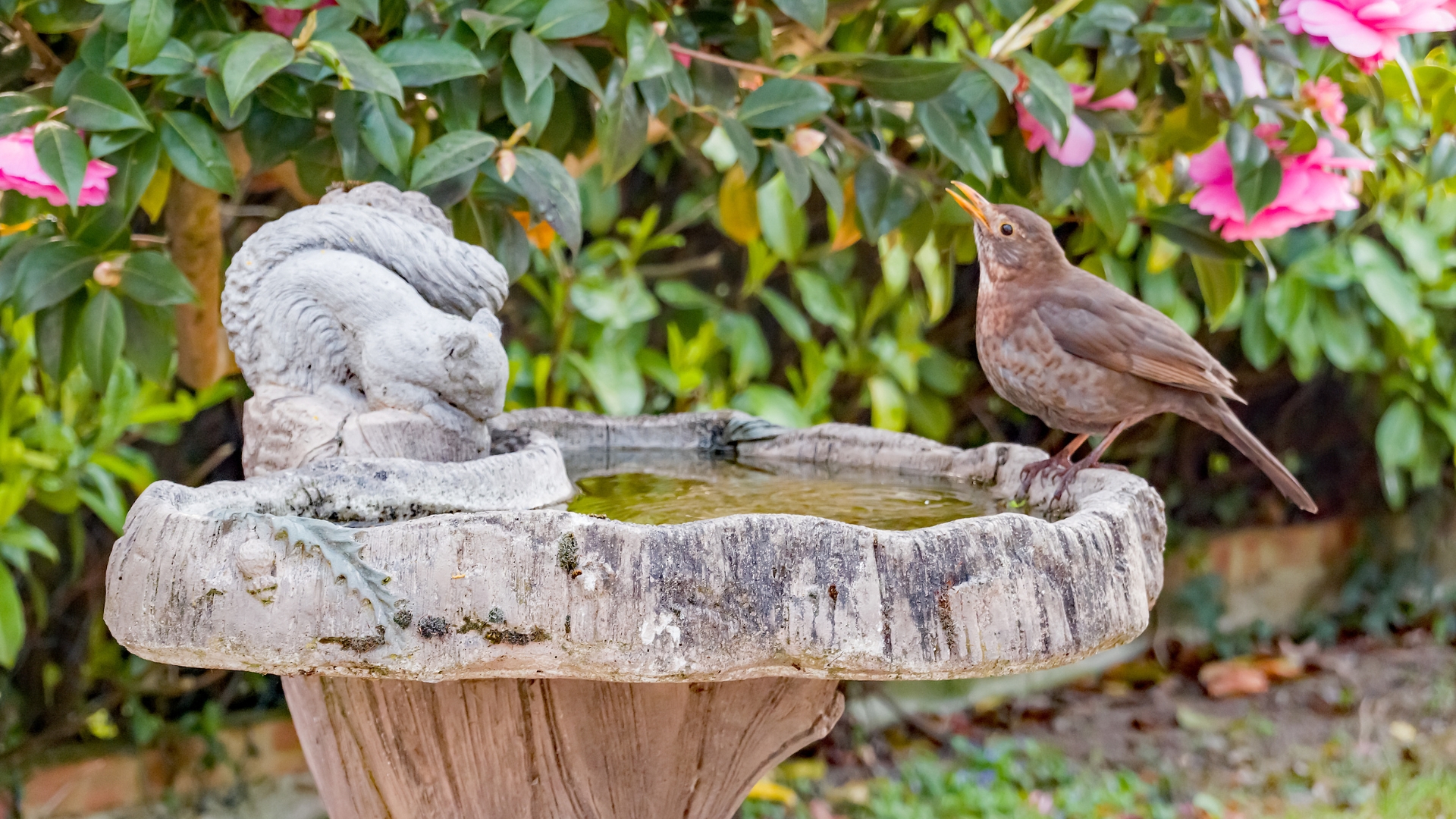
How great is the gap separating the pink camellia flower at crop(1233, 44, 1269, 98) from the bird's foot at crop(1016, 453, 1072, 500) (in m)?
0.73

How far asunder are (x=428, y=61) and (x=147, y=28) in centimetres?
35

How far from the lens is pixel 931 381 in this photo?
3.47 metres

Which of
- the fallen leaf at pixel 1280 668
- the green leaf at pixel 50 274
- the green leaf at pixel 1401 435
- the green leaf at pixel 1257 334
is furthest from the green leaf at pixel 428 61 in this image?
the fallen leaf at pixel 1280 668

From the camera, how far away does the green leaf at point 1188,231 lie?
7.16ft

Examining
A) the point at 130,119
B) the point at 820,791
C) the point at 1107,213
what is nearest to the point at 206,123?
the point at 130,119

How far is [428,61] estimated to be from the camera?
67.9 inches

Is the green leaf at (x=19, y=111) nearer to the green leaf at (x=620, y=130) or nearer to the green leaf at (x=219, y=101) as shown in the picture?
the green leaf at (x=219, y=101)

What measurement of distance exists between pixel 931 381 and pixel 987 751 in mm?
1064

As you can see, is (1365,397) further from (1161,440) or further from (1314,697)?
(1314,697)

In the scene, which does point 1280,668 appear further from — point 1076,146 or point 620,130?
point 620,130

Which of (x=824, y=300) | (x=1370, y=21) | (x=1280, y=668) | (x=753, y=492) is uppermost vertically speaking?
Result: (x=1370, y=21)

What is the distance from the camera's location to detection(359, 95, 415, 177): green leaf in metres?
1.74

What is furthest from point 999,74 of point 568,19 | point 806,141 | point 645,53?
point 568,19

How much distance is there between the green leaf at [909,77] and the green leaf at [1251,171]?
18.0 inches
